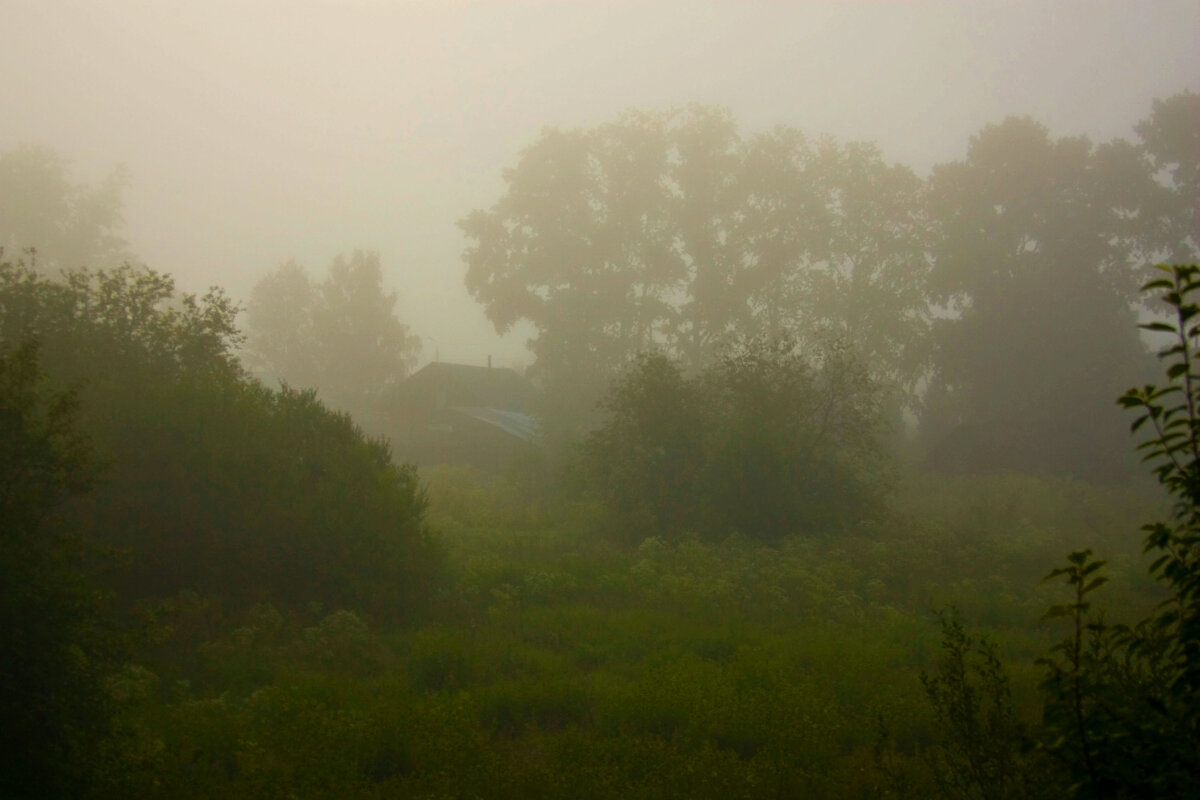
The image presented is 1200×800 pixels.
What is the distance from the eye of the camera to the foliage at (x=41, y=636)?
6.18 m

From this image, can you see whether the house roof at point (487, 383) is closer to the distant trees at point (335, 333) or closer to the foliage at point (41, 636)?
the distant trees at point (335, 333)

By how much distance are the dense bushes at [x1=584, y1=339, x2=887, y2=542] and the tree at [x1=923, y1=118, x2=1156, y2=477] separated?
49.0ft

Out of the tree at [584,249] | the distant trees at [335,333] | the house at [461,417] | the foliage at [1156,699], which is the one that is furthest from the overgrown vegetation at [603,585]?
the distant trees at [335,333]

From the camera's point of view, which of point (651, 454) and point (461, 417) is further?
point (461, 417)

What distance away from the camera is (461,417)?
47.8 metres

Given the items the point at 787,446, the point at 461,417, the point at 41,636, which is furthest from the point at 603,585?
the point at 461,417

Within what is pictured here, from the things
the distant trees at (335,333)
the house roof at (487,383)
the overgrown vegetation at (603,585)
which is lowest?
the overgrown vegetation at (603,585)

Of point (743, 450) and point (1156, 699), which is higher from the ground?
point (743, 450)

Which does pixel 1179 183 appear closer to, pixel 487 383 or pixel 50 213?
pixel 487 383

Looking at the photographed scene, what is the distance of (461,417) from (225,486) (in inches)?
1322

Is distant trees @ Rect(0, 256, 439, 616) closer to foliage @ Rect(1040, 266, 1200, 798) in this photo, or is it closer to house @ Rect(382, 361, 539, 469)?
foliage @ Rect(1040, 266, 1200, 798)

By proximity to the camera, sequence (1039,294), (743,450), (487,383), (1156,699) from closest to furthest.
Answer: (1156,699)
(743,450)
(1039,294)
(487,383)

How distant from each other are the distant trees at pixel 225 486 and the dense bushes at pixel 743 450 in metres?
9.94

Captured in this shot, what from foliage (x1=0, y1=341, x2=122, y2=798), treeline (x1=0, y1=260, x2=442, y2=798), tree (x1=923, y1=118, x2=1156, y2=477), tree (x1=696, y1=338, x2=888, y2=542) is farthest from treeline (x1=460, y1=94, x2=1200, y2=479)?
foliage (x1=0, y1=341, x2=122, y2=798)
